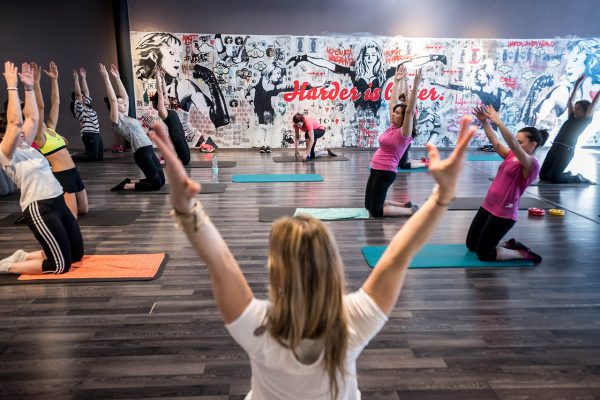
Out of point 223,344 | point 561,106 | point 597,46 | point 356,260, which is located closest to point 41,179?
point 223,344

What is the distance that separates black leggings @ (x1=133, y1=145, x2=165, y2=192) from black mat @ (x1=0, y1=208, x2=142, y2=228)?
953mm

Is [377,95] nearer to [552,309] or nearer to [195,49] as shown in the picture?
[195,49]

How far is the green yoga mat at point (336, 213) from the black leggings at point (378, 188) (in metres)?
0.12

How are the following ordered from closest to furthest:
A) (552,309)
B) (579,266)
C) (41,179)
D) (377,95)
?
(552,309), (41,179), (579,266), (377,95)

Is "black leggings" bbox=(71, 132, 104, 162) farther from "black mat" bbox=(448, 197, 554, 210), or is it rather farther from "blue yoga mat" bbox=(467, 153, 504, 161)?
"blue yoga mat" bbox=(467, 153, 504, 161)

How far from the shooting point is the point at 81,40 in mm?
8680

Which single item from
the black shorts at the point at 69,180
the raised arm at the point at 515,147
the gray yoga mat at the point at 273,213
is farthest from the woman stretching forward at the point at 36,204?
the raised arm at the point at 515,147

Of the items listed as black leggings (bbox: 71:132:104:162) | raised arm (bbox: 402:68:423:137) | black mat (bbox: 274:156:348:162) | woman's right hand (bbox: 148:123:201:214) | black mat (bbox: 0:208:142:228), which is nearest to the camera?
woman's right hand (bbox: 148:123:201:214)

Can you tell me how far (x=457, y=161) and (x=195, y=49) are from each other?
8711 millimetres

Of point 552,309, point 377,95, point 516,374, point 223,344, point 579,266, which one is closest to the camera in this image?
point 516,374

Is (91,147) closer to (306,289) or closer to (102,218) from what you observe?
(102,218)

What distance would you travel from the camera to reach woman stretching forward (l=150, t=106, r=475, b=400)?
901mm

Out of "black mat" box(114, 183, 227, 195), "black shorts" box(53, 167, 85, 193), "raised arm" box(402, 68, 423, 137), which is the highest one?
"raised arm" box(402, 68, 423, 137)

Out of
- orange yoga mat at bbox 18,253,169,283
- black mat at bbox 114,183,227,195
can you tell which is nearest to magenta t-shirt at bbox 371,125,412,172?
black mat at bbox 114,183,227,195
